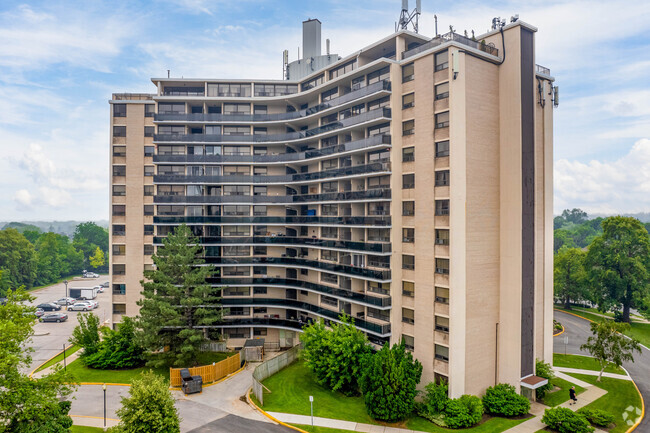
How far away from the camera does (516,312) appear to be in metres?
36.0

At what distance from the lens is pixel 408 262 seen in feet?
128

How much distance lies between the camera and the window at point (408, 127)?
38.7 m

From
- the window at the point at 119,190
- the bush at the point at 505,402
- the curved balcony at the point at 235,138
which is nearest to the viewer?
the bush at the point at 505,402

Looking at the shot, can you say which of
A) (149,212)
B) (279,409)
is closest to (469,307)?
(279,409)

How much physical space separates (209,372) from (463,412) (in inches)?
983

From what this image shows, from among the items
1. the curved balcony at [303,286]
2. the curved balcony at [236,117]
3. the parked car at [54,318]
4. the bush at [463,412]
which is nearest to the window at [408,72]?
the curved balcony at [236,117]

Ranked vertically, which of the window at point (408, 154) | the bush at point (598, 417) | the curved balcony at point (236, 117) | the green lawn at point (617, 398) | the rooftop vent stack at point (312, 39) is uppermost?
the rooftop vent stack at point (312, 39)

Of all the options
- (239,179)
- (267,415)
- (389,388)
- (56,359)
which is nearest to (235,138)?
(239,179)

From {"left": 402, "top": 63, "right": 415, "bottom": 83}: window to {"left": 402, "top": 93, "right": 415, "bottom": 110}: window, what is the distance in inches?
60.6

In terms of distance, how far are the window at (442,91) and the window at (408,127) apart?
11.5 feet

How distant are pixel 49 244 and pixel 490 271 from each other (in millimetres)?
124303

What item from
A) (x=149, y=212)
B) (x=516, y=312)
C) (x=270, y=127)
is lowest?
(x=516, y=312)

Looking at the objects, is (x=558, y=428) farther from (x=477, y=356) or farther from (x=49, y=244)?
(x=49, y=244)

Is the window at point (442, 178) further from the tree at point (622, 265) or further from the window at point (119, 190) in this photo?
the tree at point (622, 265)
